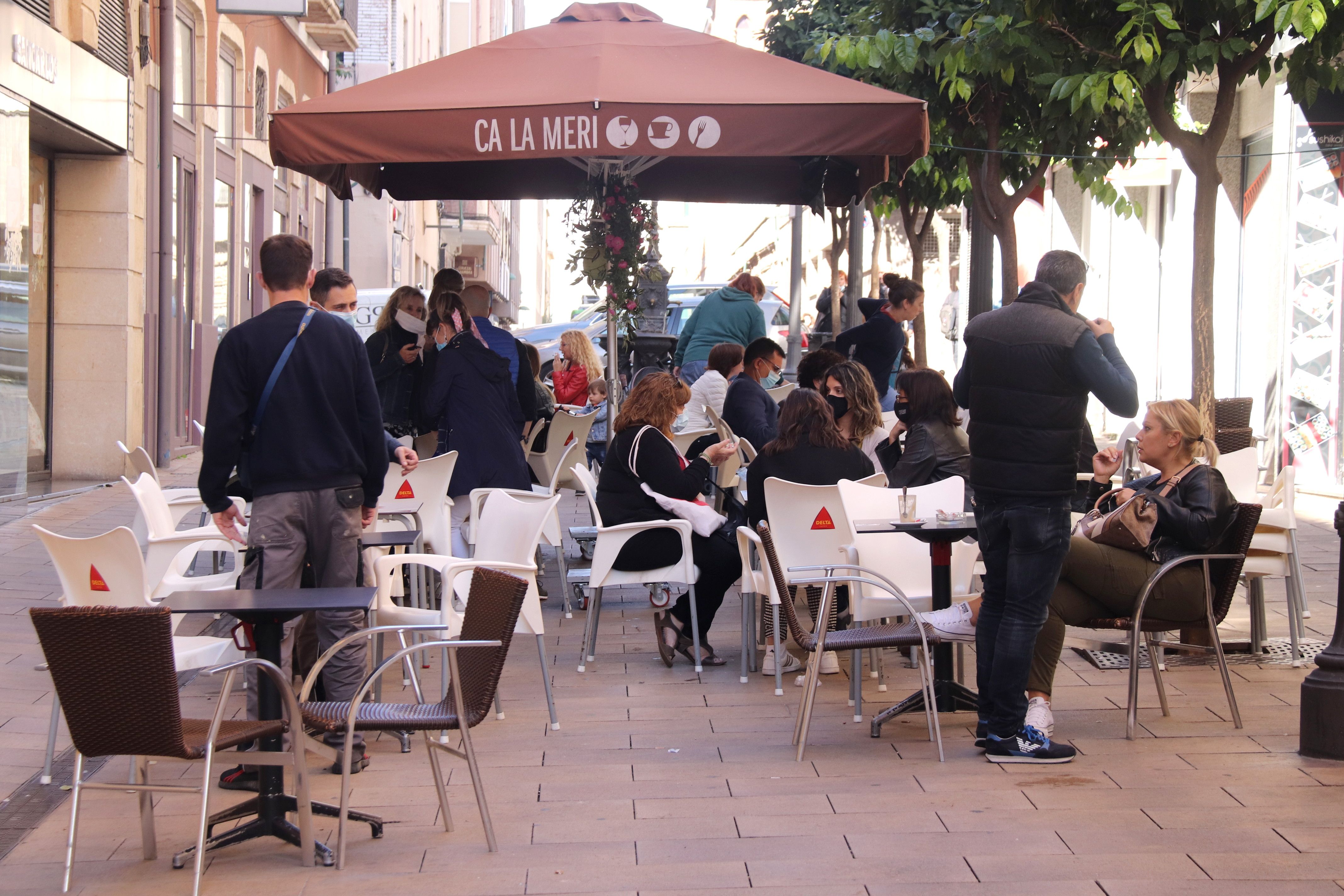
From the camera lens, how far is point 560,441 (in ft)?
35.6

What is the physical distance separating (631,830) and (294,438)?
1.81 metres

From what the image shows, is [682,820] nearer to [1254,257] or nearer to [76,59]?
[76,59]

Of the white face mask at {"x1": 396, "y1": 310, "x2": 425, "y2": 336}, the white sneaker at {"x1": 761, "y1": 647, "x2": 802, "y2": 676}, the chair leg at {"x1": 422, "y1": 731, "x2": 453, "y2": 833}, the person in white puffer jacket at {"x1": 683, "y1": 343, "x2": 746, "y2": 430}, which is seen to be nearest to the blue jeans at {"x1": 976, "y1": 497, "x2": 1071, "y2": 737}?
the white sneaker at {"x1": 761, "y1": 647, "x2": 802, "y2": 676}

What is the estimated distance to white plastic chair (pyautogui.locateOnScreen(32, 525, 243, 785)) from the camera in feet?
15.9

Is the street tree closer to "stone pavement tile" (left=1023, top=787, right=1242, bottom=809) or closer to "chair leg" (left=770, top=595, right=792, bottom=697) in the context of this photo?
"chair leg" (left=770, top=595, right=792, bottom=697)

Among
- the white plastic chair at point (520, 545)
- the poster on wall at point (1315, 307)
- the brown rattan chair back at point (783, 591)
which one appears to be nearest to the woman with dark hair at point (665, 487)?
the white plastic chair at point (520, 545)

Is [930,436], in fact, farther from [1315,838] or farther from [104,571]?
[104,571]

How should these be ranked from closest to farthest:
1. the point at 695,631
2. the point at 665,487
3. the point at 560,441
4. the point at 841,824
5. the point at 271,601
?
the point at 271,601
the point at 841,824
the point at 695,631
the point at 665,487
the point at 560,441

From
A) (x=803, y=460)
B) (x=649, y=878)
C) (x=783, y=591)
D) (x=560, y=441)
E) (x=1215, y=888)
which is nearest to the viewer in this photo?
(x=1215, y=888)

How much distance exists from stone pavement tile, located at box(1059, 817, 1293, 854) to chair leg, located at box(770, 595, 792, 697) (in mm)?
2113

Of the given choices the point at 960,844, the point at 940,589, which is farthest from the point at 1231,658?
the point at 960,844

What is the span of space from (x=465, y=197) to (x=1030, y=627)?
707 cm

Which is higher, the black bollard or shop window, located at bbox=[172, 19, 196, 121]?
shop window, located at bbox=[172, 19, 196, 121]

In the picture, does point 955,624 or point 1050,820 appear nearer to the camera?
point 1050,820
